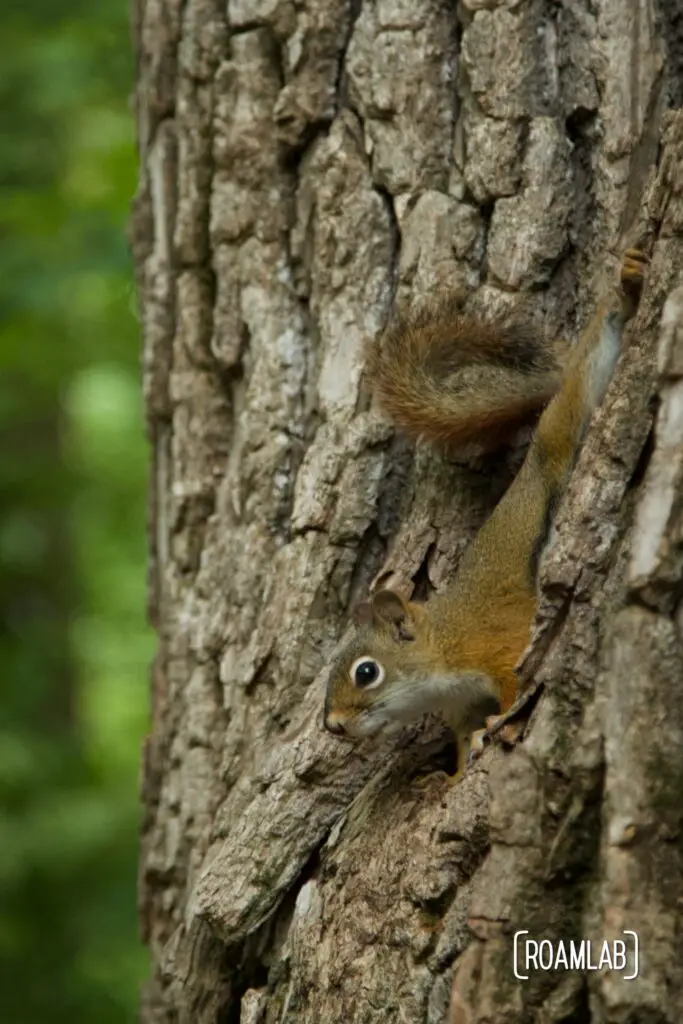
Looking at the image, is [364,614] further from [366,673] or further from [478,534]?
[478,534]

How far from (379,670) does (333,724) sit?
24 centimetres

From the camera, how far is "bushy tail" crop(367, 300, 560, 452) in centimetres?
245

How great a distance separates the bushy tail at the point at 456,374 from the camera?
2451 mm

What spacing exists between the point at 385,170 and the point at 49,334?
112 inches

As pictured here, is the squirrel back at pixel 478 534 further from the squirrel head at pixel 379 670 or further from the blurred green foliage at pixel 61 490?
the blurred green foliage at pixel 61 490

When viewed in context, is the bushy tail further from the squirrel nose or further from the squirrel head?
the squirrel nose

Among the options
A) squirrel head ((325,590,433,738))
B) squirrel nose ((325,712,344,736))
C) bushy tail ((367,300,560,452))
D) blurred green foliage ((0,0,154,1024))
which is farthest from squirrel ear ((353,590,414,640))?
blurred green foliage ((0,0,154,1024))

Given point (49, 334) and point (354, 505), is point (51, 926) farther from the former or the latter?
point (354, 505)

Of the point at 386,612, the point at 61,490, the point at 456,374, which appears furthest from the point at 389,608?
the point at 61,490

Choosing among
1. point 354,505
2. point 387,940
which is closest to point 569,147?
point 354,505

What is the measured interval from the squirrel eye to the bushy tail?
46 centimetres

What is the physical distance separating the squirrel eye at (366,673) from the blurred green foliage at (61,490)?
6.92ft

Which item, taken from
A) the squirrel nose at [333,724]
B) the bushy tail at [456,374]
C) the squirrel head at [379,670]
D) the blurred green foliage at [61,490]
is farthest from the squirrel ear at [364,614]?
the blurred green foliage at [61,490]

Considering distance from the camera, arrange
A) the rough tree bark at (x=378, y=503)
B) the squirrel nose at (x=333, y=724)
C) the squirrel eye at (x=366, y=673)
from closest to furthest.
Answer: the rough tree bark at (x=378, y=503)
the squirrel nose at (x=333, y=724)
the squirrel eye at (x=366, y=673)
